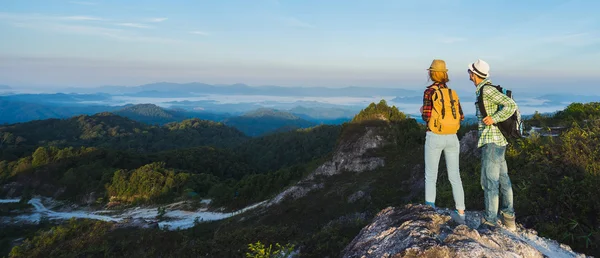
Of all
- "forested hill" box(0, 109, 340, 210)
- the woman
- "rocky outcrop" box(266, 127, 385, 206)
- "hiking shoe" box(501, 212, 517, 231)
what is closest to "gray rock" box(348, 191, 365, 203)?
"rocky outcrop" box(266, 127, 385, 206)

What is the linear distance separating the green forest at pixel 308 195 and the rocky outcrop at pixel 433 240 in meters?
1.17

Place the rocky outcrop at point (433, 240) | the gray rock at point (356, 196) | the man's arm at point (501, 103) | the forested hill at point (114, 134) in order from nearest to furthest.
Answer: the rocky outcrop at point (433, 240) < the man's arm at point (501, 103) < the gray rock at point (356, 196) < the forested hill at point (114, 134)

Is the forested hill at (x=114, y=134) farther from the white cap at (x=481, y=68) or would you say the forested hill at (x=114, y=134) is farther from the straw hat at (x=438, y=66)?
the white cap at (x=481, y=68)

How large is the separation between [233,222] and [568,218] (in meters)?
22.5

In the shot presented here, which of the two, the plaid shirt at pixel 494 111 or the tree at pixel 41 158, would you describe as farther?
the tree at pixel 41 158

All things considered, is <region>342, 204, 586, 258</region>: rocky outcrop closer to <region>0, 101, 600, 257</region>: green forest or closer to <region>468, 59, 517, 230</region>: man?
<region>468, 59, 517, 230</region>: man

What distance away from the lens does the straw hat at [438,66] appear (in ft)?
19.0

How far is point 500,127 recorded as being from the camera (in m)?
5.87

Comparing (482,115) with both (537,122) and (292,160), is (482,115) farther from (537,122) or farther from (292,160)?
(292,160)

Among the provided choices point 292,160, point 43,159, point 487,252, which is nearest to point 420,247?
point 487,252

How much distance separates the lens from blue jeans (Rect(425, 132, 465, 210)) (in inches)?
225

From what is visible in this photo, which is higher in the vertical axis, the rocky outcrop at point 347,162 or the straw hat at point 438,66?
the straw hat at point 438,66

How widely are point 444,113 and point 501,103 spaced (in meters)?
1.08

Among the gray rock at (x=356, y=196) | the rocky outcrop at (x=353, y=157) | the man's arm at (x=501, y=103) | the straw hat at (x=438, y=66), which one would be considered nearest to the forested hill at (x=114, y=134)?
the rocky outcrop at (x=353, y=157)
